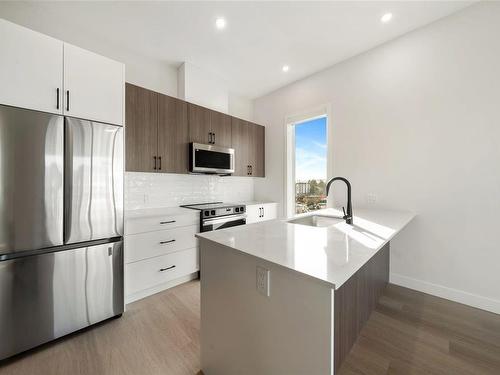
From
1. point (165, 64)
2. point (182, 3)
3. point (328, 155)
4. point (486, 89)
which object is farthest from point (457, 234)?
point (165, 64)

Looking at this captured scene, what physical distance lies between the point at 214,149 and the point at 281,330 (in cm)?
250

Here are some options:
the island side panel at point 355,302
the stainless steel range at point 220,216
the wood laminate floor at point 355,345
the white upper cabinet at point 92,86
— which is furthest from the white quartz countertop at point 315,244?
the white upper cabinet at point 92,86

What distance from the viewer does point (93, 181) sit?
1713mm

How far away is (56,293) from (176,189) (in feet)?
5.55

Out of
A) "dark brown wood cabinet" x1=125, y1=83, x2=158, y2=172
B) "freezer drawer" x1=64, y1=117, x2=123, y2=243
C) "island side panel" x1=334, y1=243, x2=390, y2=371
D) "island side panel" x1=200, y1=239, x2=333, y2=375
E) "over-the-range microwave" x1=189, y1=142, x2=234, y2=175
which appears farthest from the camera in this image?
"over-the-range microwave" x1=189, y1=142, x2=234, y2=175

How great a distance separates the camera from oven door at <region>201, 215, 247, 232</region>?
263 cm

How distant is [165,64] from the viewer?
2932 millimetres

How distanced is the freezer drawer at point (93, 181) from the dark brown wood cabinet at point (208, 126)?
1.12m

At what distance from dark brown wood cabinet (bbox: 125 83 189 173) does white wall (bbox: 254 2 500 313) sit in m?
2.13

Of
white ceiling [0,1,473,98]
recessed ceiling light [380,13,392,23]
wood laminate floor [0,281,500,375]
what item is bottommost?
wood laminate floor [0,281,500,375]

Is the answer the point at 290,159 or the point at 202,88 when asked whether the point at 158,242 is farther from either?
the point at 290,159

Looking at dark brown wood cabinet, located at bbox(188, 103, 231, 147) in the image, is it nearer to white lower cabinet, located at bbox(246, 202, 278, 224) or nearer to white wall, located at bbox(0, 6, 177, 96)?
white wall, located at bbox(0, 6, 177, 96)

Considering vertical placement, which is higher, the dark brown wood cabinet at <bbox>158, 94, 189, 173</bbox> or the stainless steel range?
the dark brown wood cabinet at <bbox>158, 94, 189, 173</bbox>

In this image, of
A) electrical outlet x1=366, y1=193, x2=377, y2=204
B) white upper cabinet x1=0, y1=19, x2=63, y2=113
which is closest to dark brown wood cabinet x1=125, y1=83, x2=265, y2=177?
white upper cabinet x1=0, y1=19, x2=63, y2=113
